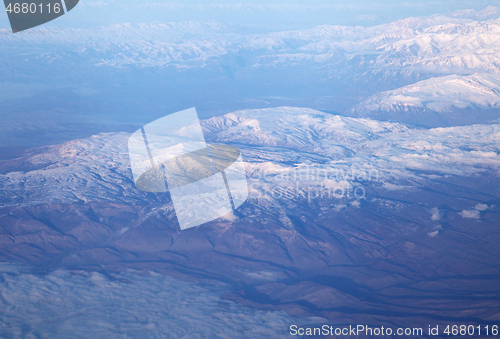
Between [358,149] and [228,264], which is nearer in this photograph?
[228,264]

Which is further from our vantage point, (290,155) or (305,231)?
(290,155)

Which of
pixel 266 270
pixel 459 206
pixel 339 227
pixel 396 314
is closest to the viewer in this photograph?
pixel 396 314

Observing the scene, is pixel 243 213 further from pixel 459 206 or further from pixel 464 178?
pixel 464 178

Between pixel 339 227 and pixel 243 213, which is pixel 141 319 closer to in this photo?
pixel 243 213

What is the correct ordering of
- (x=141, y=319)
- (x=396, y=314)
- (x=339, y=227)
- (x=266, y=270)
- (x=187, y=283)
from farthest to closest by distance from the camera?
1. (x=339, y=227)
2. (x=266, y=270)
3. (x=187, y=283)
4. (x=396, y=314)
5. (x=141, y=319)

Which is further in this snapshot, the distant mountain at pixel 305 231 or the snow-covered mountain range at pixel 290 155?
the snow-covered mountain range at pixel 290 155

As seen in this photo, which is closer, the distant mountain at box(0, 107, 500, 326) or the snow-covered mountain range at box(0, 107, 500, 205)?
the distant mountain at box(0, 107, 500, 326)

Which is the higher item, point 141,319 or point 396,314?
point 141,319

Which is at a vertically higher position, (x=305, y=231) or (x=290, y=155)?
(x=290, y=155)

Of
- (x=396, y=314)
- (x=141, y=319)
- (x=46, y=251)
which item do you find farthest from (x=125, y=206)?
(x=396, y=314)

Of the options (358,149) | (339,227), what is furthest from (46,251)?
(358,149)
